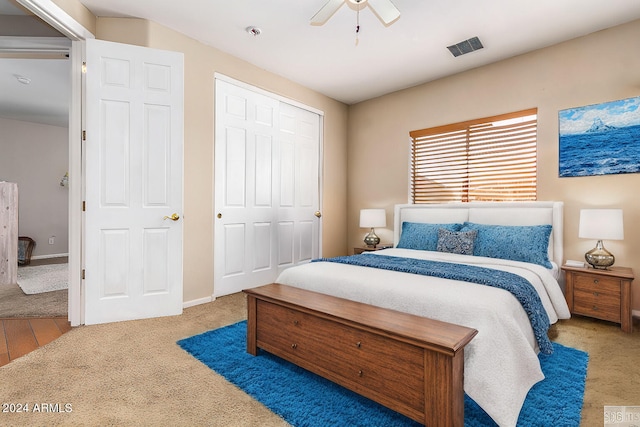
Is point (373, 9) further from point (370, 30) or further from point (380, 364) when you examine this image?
point (380, 364)

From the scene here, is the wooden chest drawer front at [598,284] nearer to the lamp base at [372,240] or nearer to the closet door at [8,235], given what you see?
the lamp base at [372,240]

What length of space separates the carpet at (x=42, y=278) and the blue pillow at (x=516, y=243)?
488 centimetres

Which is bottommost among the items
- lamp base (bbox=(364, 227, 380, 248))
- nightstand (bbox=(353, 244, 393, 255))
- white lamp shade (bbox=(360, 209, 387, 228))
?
nightstand (bbox=(353, 244, 393, 255))

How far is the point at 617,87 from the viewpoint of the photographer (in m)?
2.98

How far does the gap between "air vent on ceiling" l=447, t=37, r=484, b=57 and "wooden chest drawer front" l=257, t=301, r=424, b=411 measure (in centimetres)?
311

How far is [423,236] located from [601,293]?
155cm

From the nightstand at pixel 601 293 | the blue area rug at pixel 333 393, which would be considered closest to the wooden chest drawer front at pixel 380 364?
the blue area rug at pixel 333 393

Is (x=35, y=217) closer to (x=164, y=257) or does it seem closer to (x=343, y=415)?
(x=164, y=257)

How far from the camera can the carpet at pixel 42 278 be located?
3922 mm

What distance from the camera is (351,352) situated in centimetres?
167

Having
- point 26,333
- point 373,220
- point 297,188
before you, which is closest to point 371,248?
point 373,220

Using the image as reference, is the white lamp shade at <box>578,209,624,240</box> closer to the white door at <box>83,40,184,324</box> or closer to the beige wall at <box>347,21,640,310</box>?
the beige wall at <box>347,21,640,310</box>

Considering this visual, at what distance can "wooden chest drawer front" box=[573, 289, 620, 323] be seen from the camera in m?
2.67

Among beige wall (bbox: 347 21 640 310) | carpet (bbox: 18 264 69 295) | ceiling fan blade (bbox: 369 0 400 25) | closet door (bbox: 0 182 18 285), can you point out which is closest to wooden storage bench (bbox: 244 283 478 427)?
ceiling fan blade (bbox: 369 0 400 25)
